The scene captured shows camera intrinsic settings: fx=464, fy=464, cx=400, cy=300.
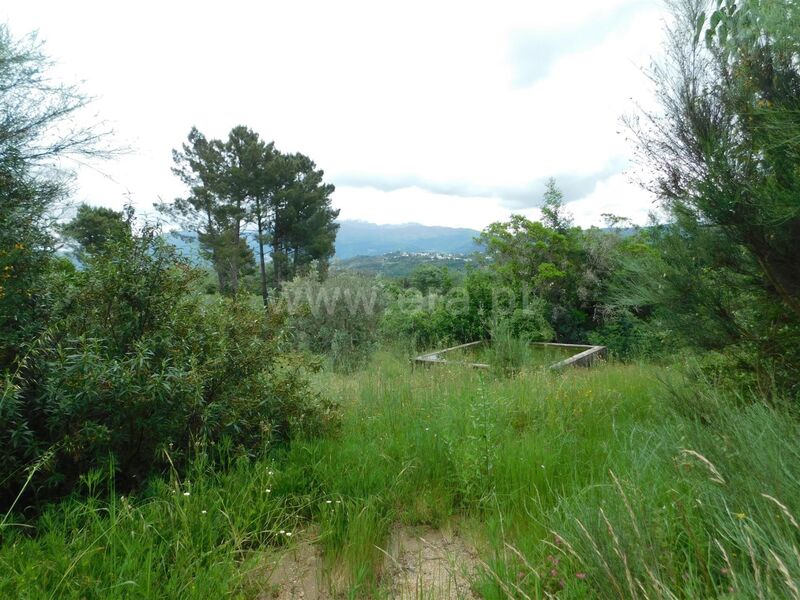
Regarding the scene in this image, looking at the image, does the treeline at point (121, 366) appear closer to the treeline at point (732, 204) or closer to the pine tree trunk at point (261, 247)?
the treeline at point (732, 204)

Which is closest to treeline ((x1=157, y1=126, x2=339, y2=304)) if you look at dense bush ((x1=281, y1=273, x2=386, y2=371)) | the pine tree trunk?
the pine tree trunk

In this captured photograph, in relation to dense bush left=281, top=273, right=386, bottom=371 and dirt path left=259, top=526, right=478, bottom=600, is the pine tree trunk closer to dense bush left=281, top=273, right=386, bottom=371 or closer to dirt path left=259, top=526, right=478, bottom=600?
dense bush left=281, top=273, right=386, bottom=371

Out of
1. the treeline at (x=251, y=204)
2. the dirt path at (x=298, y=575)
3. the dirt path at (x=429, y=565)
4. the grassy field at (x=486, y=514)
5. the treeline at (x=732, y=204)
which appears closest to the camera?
the grassy field at (x=486, y=514)

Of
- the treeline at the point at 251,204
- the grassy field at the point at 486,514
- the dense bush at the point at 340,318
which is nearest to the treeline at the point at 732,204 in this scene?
the grassy field at the point at 486,514

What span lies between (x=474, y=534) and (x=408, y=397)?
2093 mm

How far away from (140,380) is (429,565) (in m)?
1.75

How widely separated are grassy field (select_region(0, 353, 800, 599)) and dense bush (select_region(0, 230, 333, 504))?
23cm

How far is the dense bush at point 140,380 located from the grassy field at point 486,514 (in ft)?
0.74

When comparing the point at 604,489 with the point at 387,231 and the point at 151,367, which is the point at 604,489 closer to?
the point at 151,367

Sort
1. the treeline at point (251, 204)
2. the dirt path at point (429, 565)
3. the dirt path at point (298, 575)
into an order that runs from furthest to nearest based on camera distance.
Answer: the treeline at point (251, 204) → the dirt path at point (298, 575) → the dirt path at point (429, 565)

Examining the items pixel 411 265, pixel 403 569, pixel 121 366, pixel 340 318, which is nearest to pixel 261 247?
pixel 411 265

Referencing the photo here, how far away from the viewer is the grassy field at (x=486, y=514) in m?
1.50

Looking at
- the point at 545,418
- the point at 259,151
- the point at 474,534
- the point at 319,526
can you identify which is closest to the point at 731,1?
the point at 545,418

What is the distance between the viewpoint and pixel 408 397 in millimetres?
4348
